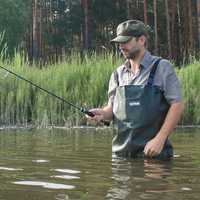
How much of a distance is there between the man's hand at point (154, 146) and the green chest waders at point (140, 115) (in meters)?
0.16

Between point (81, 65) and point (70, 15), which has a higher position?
point (70, 15)

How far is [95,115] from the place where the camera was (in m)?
6.86

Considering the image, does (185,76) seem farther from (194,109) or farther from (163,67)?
(163,67)

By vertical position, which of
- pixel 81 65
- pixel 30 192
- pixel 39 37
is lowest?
pixel 30 192

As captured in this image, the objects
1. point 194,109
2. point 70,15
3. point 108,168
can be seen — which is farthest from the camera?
point 70,15

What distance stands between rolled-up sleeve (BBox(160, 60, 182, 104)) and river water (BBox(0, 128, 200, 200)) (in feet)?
2.19

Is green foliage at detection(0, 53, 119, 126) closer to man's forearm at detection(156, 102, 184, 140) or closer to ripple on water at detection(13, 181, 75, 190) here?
man's forearm at detection(156, 102, 184, 140)

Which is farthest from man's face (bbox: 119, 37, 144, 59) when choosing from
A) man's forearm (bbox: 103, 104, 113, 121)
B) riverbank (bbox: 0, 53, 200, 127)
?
riverbank (bbox: 0, 53, 200, 127)

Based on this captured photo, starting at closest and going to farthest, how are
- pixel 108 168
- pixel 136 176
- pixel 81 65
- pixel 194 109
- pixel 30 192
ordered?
pixel 30 192 < pixel 136 176 < pixel 108 168 < pixel 194 109 < pixel 81 65

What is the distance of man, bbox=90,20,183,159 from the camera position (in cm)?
631

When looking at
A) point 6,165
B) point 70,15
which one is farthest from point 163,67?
point 70,15

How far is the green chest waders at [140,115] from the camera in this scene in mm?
6359

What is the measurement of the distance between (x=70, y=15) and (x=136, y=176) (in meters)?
41.6

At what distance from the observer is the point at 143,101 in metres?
6.36
